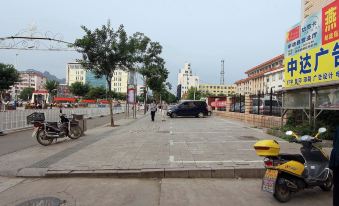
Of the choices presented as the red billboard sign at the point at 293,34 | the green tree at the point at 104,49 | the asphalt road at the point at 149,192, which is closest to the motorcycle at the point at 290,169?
the asphalt road at the point at 149,192

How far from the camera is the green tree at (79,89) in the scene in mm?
90000

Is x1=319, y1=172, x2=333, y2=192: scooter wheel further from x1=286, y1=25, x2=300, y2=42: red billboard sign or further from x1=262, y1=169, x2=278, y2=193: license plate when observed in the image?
x1=286, y1=25, x2=300, y2=42: red billboard sign

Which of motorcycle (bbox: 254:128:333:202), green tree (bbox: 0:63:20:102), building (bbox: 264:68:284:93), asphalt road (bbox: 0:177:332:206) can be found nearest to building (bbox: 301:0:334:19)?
building (bbox: 264:68:284:93)

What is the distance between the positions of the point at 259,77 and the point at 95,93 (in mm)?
44862

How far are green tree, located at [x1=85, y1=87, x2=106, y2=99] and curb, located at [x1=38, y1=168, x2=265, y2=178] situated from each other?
89.2 metres

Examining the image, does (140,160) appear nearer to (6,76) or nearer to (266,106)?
(266,106)

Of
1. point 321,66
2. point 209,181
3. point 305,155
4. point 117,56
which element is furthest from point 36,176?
point 117,56

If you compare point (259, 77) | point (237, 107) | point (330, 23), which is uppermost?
point (259, 77)

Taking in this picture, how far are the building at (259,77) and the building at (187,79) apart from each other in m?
16.3

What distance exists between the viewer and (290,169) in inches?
228

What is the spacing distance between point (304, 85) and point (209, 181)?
696cm

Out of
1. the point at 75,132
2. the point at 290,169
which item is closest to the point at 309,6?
the point at 75,132

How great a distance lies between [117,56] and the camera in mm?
20578

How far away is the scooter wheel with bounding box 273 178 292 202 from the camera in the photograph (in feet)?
18.9
